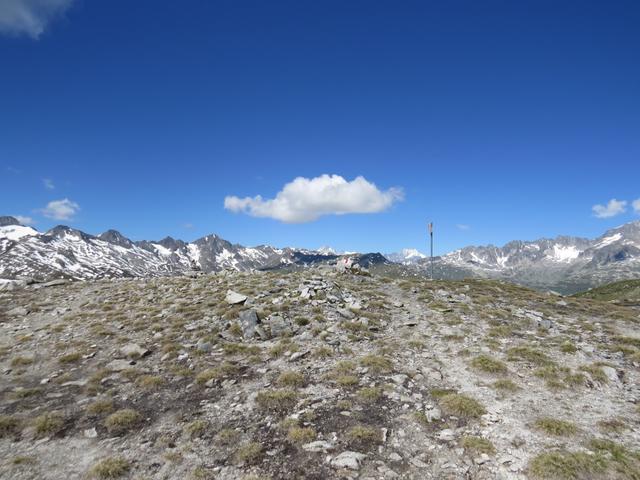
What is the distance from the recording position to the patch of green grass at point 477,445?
38.2 feet

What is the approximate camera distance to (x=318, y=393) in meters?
16.0

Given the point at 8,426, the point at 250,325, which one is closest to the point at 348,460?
the point at 8,426

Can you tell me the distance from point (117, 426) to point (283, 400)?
611cm

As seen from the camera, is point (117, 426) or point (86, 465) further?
point (117, 426)

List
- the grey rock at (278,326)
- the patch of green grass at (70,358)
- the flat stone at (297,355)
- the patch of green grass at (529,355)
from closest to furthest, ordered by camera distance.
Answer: the patch of green grass at (529,355) < the flat stone at (297,355) < the patch of green grass at (70,358) < the grey rock at (278,326)

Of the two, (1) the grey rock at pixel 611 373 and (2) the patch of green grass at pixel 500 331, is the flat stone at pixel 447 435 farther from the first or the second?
(2) the patch of green grass at pixel 500 331

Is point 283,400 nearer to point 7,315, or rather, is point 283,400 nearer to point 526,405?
point 526,405

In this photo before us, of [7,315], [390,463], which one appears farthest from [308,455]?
[7,315]

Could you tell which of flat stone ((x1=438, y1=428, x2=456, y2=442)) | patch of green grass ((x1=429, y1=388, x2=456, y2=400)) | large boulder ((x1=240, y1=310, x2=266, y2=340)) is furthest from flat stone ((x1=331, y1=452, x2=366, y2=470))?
large boulder ((x1=240, y1=310, x2=266, y2=340))

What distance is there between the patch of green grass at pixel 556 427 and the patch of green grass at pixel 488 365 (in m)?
Answer: 4.62

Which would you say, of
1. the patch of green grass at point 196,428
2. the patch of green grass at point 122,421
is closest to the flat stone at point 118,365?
the patch of green grass at point 122,421

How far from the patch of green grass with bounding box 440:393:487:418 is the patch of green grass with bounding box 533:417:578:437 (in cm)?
182

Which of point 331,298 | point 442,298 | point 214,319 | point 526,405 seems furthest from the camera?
point 442,298

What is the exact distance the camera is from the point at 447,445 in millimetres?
12203
